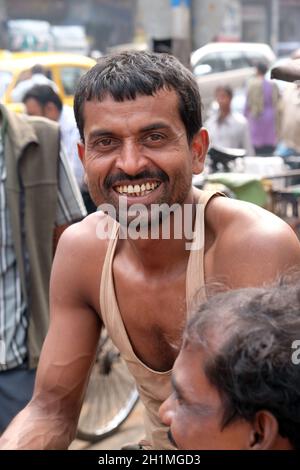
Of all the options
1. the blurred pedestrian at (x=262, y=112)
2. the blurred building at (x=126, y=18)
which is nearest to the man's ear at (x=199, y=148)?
the blurred pedestrian at (x=262, y=112)

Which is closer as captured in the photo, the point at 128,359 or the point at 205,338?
the point at 205,338

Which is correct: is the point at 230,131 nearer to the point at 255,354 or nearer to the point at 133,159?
the point at 133,159

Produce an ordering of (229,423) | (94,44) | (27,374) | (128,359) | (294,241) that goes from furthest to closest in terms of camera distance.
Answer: (94,44)
(27,374)
(128,359)
(294,241)
(229,423)

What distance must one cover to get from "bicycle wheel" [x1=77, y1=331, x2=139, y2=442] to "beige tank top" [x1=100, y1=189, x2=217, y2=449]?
111 inches

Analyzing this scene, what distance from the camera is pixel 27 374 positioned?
11.9 feet

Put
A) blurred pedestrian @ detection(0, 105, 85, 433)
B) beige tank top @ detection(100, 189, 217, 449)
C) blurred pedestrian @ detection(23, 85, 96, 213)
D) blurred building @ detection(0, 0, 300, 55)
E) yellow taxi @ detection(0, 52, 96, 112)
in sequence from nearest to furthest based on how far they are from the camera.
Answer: beige tank top @ detection(100, 189, 217, 449), blurred pedestrian @ detection(0, 105, 85, 433), blurred pedestrian @ detection(23, 85, 96, 213), yellow taxi @ detection(0, 52, 96, 112), blurred building @ detection(0, 0, 300, 55)

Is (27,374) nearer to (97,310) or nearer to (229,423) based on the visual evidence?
(97,310)

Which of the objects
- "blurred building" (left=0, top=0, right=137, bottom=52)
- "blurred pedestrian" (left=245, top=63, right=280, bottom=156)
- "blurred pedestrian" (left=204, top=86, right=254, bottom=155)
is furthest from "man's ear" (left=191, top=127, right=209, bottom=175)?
"blurred building" (left=0, top=0, right=137, bottom=52)

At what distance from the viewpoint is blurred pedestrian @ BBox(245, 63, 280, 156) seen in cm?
1238

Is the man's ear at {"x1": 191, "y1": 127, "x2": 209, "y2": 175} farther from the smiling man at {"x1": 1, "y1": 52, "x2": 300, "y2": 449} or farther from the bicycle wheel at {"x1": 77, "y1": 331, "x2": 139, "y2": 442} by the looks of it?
the bicycle wheel at {"x1": 77, "y1": 331, "x2": 139, "y2": 442}

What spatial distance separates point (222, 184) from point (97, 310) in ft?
10.6

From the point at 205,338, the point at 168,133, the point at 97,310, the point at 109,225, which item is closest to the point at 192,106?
the point at 168,133

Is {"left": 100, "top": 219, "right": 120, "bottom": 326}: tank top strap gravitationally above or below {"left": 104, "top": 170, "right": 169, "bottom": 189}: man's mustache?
below

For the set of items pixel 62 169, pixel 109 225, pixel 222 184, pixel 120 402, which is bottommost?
pixel 120 402
